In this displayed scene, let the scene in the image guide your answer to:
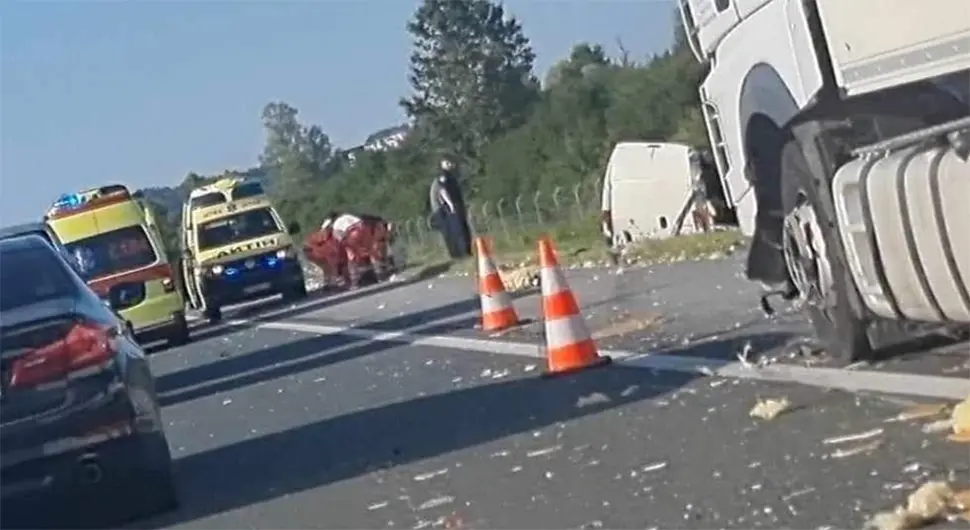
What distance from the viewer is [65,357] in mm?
10539

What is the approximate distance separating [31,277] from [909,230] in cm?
473

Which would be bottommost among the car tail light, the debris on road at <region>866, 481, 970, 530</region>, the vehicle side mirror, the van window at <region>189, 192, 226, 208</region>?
the debris on road at <region>866, 481, 970, 530</region>

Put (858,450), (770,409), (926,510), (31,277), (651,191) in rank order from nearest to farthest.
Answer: (926,510), (858,450), (770,409), (31,277), (651,191)

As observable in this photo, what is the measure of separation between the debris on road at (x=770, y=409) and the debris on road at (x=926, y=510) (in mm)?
2621

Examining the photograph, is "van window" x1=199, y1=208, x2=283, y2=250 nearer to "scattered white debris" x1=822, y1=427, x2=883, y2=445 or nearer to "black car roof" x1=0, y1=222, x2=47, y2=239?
"black car roof" x1=0, y1=222, x2=47, y2=239

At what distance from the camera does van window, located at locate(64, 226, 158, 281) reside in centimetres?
3052

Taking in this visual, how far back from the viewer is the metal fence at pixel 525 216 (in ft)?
131

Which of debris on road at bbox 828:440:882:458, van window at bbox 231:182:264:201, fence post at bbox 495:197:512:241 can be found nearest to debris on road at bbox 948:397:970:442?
debris on road at bbox 828:440:882:458

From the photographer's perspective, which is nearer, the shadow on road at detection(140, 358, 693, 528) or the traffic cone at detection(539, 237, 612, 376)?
the shadow on road at detection(140, 358, 693, 528)

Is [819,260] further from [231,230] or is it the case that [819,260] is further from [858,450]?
[231,230]

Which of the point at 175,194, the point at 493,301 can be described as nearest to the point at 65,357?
the point at 493,301

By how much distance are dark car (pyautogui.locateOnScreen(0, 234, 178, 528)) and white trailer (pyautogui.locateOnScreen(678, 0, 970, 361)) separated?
354 cm

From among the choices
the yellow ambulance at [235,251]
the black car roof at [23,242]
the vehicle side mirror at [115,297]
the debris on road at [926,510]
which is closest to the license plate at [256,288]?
the yellow ambulance at [235,251]

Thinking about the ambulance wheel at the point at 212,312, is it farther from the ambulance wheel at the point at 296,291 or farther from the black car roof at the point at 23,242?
the black car roof at the point at 23,242
